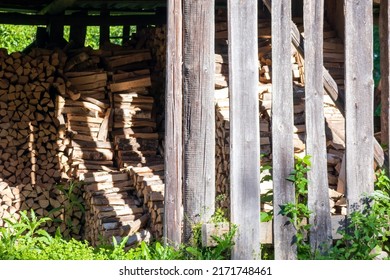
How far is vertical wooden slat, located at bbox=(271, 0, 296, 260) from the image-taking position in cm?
762

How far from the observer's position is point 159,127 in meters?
12.0

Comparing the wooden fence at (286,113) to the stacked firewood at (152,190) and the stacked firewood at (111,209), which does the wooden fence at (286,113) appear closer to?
the stacked firewood at (152,190)

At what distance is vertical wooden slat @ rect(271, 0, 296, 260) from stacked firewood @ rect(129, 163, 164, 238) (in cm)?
213

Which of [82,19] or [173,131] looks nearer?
[173,131]

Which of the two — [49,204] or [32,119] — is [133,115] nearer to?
[32,119]

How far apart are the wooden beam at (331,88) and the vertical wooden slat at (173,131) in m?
0.78

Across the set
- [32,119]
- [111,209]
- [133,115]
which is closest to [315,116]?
[111,209]

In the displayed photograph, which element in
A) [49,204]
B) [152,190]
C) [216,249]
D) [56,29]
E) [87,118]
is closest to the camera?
[216,249]

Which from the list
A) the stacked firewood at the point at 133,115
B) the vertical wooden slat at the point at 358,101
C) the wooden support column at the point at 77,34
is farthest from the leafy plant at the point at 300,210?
the wooden support column at the point at 77,34

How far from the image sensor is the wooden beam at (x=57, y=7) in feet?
41.1

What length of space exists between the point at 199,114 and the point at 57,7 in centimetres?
587

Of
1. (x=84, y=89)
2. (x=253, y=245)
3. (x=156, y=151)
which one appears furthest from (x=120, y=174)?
(x=253, y=245)

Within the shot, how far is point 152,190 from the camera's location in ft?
32.7
